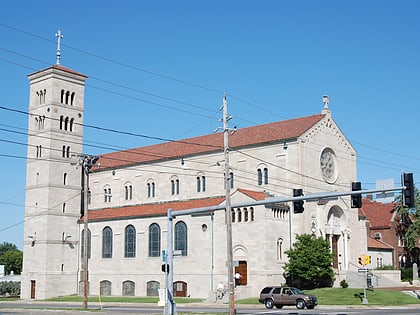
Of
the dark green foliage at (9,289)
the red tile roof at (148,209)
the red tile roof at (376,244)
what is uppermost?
the red tile roof at (148,209)

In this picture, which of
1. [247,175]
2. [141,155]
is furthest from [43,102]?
[247,175]

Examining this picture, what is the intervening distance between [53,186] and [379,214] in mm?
44326

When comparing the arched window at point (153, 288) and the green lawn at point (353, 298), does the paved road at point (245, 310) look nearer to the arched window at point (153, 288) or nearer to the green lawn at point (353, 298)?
the green lawn at point (353, 298)

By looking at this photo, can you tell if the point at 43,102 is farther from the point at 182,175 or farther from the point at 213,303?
the point at 213,303

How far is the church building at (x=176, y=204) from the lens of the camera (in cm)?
5825

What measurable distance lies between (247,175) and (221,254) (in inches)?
367

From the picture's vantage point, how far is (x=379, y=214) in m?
86.6

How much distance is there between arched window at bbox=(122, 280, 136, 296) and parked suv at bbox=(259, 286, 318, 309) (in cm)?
2363

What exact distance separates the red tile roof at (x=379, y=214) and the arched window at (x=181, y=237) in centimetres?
3036

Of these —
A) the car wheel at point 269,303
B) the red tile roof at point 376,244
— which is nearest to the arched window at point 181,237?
the car wheel at point 269,303

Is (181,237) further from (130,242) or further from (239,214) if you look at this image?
(239,214)

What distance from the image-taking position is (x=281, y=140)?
6084 cm

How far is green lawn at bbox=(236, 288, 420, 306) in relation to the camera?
46.8m

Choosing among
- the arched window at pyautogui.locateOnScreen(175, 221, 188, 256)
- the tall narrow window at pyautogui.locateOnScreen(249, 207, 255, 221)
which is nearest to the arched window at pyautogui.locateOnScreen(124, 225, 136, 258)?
the arched window at pyautogui.locateOnScreen(175, 221, 188, 256)
